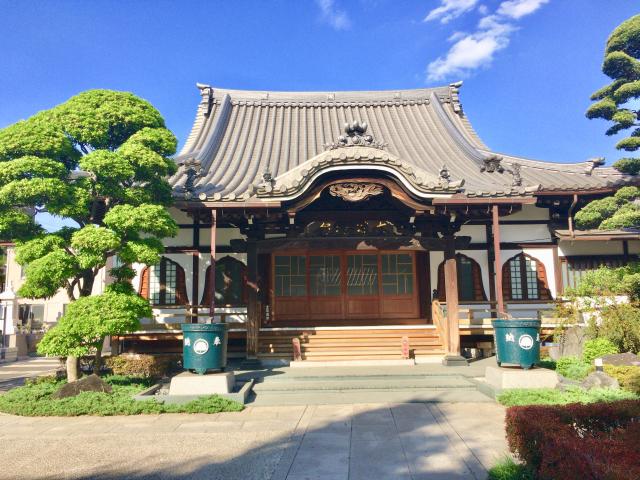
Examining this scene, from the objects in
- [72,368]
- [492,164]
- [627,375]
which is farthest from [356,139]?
[72,368]

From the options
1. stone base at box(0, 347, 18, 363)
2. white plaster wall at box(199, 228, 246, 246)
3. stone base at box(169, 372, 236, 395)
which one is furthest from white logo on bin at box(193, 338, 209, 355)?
stone base at box(0, 347, 18, 363)

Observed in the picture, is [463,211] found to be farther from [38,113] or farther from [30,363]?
[30,363]

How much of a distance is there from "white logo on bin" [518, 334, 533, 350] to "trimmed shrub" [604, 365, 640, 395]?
177 centimetres

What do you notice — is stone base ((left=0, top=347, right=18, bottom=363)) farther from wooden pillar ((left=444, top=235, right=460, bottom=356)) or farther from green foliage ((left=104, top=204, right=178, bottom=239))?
wooden pillar ((left=444, top=235, right=460, bottom=356))

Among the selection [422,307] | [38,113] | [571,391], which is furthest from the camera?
[422,307]

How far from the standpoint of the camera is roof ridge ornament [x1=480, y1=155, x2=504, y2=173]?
596 inches

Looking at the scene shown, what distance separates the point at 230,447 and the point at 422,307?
9651mm

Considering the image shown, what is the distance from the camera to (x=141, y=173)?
10562 mm

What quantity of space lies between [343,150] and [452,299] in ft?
16.2

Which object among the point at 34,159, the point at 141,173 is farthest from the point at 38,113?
the point at 141,173

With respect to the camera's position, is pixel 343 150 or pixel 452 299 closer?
pixel 343 150

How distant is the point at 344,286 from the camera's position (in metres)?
15.4

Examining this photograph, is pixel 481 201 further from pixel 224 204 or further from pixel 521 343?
pixel 224 204

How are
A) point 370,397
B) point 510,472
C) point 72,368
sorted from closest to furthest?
1. point 510,472
2. point 370,397
3. point 72,368
